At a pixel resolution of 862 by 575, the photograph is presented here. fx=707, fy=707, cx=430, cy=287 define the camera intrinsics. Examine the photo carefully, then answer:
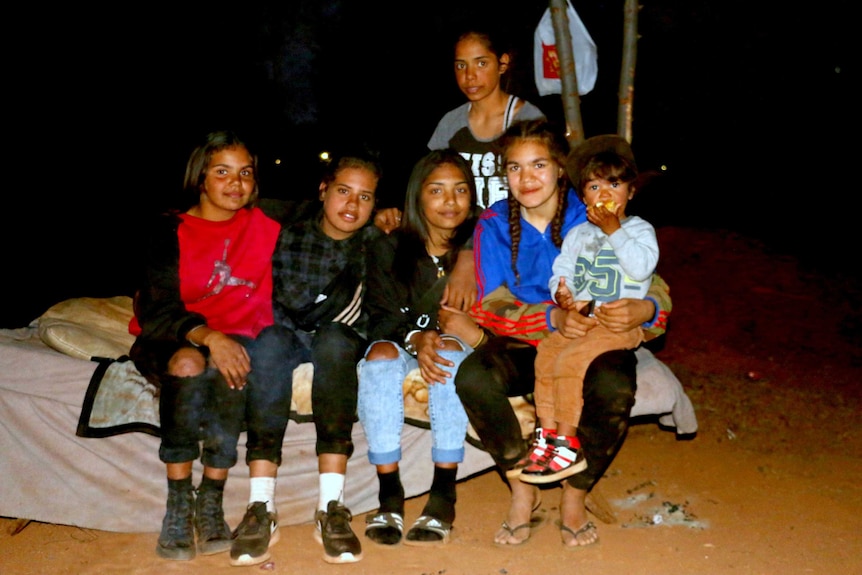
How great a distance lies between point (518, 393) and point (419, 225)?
881mm

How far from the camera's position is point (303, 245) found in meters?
3.20

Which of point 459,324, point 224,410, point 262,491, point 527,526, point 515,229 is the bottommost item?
point 527,526

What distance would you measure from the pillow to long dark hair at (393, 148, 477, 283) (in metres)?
1.37

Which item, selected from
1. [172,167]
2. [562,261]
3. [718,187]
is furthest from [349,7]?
[562,261]

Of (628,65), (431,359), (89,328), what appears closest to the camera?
(431,359)

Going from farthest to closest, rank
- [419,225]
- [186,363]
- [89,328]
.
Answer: [89,328]
[419,225]
[186,363]

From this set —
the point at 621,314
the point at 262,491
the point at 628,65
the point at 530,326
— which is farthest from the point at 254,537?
the point at 628,65

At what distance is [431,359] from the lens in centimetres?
290

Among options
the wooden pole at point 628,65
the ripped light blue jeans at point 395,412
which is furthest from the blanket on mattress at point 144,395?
the wooden pole at point 628,65

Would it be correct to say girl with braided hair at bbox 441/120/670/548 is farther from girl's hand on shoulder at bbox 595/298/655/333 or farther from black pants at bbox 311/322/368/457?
black pants at bbox 311/322/368/457

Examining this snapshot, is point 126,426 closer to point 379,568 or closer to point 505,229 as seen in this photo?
point 379,568

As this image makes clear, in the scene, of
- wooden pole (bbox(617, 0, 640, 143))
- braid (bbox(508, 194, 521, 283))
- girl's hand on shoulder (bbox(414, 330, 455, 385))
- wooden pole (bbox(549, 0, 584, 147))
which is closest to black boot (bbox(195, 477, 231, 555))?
girl's hand on shoulder (bbox(414, 330, 455, 385))

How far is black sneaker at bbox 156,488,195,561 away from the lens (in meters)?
2.76

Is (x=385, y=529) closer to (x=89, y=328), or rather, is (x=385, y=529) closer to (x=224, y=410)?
(x=224, y=410)
